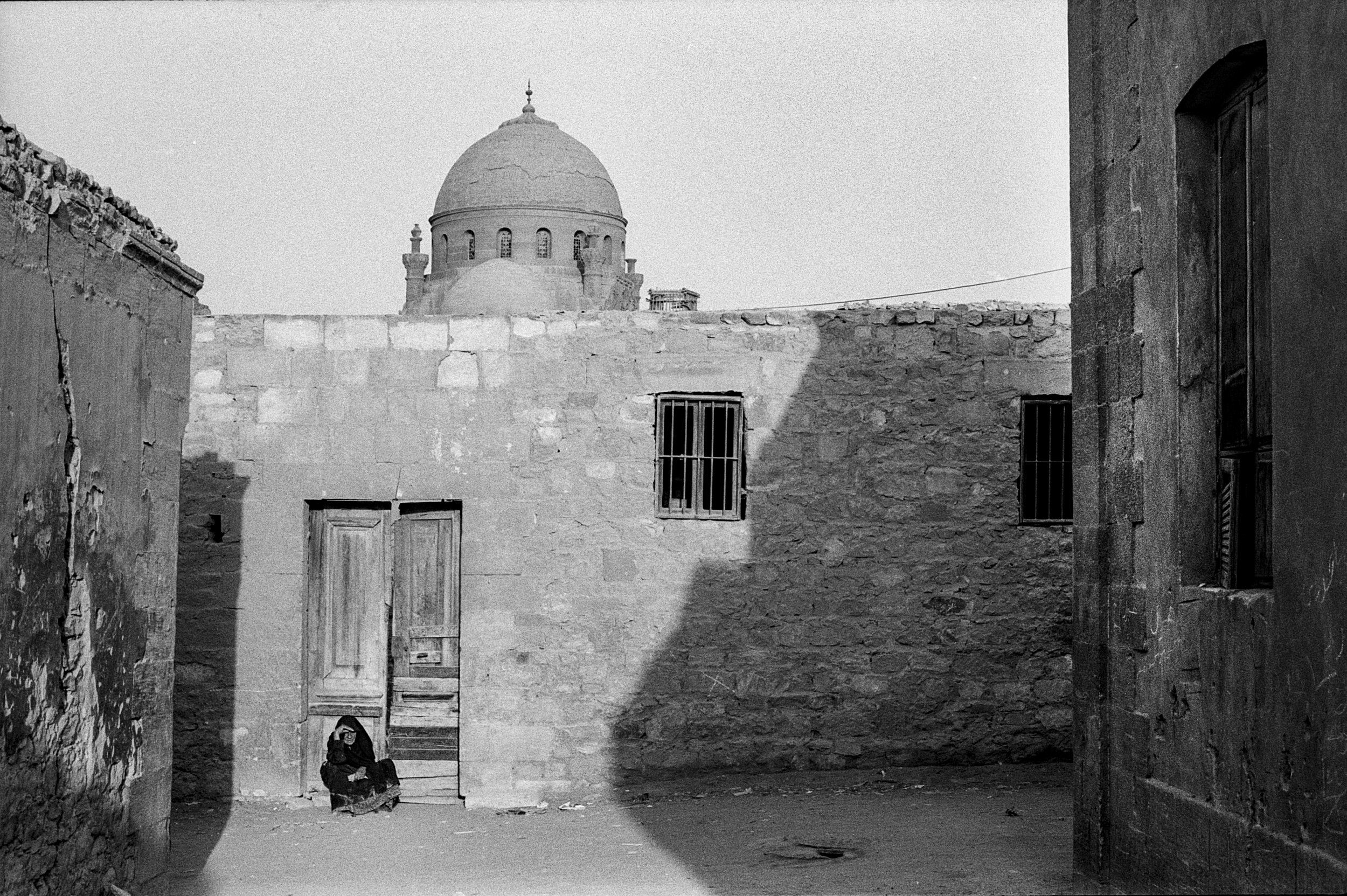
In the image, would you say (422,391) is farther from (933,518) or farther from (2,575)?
Answer: (2,575)

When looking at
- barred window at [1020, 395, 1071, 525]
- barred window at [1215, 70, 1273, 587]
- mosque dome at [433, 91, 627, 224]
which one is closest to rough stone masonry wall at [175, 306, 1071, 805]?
barred window at [1020, 395, 1071, 525]

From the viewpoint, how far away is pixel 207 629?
9531mm

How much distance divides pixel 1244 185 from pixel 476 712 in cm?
617

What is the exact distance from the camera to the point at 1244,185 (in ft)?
18.0

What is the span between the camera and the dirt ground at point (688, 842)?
7.16 m

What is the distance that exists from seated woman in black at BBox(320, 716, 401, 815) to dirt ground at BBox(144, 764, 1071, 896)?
0.11 meters

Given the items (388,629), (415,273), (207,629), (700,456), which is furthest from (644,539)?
(415,273)

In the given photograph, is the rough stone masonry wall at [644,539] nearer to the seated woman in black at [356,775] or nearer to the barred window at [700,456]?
the barred window at [700,456]

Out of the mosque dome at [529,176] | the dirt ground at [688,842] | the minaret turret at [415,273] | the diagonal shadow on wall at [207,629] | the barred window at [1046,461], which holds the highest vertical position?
the mosque dome at [529,176]

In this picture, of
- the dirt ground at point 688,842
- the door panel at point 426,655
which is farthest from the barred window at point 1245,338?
the door panel at point 426,655

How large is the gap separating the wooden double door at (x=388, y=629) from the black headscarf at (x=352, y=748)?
0.20ft

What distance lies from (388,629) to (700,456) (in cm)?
254

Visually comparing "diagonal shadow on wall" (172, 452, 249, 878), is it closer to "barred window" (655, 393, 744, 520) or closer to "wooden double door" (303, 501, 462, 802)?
"wooden double door" (303, 501, 462, 802)

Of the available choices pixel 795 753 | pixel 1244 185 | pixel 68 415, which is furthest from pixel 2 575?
pixel 795 753
